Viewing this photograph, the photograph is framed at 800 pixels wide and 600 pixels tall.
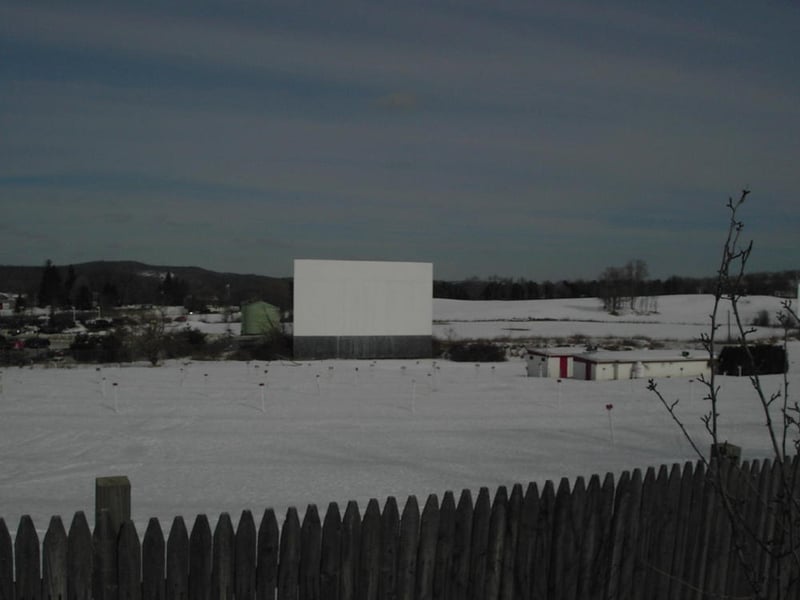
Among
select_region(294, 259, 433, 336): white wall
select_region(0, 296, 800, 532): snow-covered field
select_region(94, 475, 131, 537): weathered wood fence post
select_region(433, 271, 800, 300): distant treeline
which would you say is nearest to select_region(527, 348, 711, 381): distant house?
select_region(0, 296, 800, 532): snow-covered field

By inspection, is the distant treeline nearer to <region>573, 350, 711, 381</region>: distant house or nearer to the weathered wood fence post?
<region>573, 350, 711, 381</region>: distant house

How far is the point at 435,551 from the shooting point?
157 inches

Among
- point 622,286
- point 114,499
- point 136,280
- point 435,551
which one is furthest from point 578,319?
point 136,280

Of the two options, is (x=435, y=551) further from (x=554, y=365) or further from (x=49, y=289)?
(x=49, y=289)

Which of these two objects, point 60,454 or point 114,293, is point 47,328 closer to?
point 114,293

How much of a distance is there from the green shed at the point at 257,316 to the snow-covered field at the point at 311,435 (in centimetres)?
2754

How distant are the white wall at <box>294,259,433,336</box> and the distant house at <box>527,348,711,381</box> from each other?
42.8ft

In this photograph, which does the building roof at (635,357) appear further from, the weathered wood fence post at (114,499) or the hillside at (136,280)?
the hillside at (136,280)

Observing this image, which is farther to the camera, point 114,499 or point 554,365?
point 554,365

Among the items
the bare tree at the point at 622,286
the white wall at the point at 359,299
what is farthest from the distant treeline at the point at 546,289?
the white wall at the point at 359,299

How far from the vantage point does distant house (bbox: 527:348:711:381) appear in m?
26.0

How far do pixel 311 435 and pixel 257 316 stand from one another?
43102mm

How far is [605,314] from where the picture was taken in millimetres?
92000

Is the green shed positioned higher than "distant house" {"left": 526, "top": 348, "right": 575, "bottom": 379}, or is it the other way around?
the green shed
